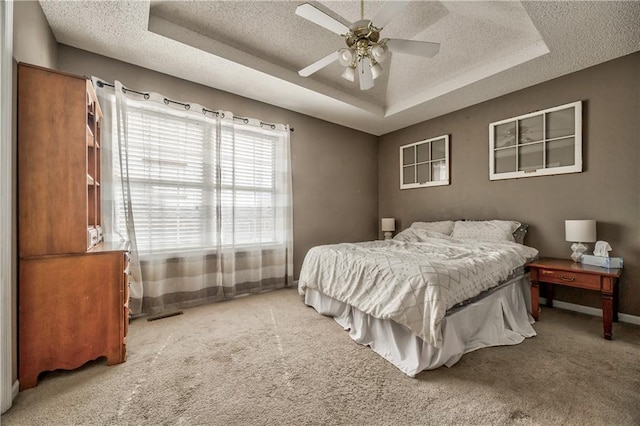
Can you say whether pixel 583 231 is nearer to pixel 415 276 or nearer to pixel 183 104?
pixel 415 276

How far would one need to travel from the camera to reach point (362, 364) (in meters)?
1.89

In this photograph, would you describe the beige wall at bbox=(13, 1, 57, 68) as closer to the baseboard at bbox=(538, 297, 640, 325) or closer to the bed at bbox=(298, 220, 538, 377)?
the bed at bbox=(298, 220, 538, 377)

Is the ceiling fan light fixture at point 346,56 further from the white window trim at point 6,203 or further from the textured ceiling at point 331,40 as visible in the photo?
the white window trim at point 6,203

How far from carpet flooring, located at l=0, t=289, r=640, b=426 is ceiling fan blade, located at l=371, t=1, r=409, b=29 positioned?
7.75 feet

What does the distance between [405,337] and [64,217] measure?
2424 millimetres

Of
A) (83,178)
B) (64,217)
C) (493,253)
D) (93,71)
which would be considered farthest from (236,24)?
(493,253)

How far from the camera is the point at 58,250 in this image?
1702 mm

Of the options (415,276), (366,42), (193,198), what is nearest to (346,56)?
(366,42)

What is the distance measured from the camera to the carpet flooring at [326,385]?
1400mm

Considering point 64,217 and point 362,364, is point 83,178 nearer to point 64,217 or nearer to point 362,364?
point 64,217

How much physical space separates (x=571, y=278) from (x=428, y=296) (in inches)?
65.5

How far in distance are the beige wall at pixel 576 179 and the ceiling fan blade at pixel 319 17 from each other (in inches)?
107

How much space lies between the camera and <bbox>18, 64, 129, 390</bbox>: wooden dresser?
5.32ft

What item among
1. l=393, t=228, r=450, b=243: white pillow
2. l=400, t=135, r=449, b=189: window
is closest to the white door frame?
l=393, t=228, r=450, b=243: white pillow
